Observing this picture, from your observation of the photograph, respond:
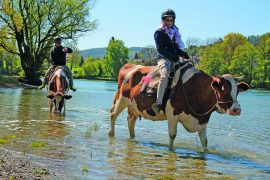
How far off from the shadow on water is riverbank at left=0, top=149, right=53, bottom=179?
334 centimetres

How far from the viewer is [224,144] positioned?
36.3 ft

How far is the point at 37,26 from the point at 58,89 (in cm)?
3330

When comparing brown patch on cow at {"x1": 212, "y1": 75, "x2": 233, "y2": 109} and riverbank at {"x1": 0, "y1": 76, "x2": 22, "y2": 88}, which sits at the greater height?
brown patch on cow at {"x1": 212, "y1": 75, "x2": 233, "y2": 109}

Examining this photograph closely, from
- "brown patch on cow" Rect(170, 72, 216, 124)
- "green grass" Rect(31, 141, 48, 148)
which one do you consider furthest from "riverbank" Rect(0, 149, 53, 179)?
"brown patch on cow" Rect(170, 72, 216, 124)

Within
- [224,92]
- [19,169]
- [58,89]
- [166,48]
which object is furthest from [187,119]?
[58,89]

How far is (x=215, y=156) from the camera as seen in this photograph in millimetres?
8922

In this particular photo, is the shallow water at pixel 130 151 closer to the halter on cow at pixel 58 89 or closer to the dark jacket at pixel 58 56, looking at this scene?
the halter on cow at pixel 58 89

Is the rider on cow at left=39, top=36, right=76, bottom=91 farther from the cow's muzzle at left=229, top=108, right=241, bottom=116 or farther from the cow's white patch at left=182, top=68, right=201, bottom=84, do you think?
the cow's muzzle at left=229, top=108, right=241, bottom=116

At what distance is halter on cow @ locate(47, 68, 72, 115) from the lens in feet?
50.5

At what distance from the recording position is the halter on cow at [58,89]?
15392mm

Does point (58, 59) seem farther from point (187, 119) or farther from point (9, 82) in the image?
point (9, 82)

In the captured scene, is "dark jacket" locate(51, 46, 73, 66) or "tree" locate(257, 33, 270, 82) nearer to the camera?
"dark jacket" locate(51, 46, 73, 66)

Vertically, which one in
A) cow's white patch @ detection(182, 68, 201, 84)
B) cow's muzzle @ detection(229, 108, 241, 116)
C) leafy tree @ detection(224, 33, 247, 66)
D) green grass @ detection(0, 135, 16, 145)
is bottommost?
green grass @ detection(0, 135, 16, 145)

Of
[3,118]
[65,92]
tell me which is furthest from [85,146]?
[65,92]
